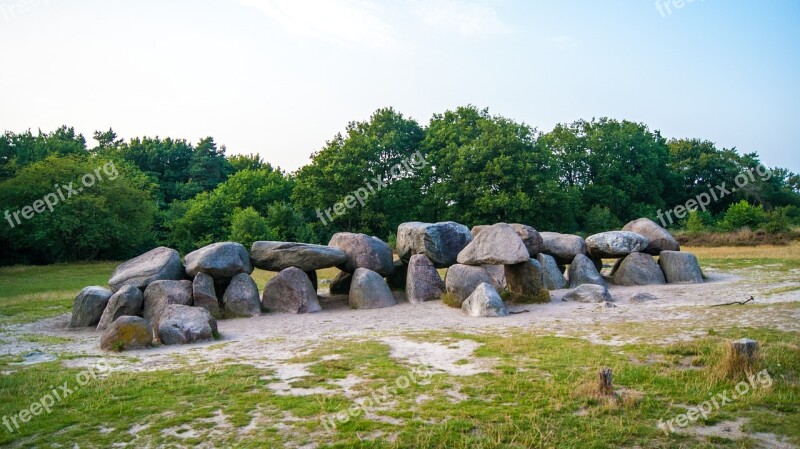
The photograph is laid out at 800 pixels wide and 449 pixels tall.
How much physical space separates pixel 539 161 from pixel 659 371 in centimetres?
3399

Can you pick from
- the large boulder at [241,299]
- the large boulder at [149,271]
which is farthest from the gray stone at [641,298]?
the large boulder at [149,271]

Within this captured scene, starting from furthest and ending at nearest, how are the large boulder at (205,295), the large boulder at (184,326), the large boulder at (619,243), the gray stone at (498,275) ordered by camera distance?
1. the large boulder at (619,243)
2. the gray stone at (498,275)
3. the large boulder at (205,295)
4. the large boulder at (184,326)

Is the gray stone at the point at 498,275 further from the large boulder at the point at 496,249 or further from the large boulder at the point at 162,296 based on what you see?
the large boulder at the point at 162,296

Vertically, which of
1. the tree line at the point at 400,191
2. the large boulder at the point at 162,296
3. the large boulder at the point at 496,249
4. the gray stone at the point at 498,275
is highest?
the tree line at the point at 400,191

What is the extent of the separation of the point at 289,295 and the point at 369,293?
83.3 inches

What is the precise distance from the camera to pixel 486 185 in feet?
127

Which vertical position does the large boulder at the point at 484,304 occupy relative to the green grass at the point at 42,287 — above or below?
below

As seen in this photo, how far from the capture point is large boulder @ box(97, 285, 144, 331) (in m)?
13.2

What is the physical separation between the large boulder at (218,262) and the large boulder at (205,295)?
314 millimetres

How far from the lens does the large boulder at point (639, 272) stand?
18.4m

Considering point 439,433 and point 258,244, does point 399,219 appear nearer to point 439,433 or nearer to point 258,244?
point 258,244

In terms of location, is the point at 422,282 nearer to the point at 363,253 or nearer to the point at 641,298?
the point at 363,253

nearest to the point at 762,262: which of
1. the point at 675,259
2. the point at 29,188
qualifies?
the point at 675,259

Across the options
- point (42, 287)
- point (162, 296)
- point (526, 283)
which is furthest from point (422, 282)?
point (42, 287)
